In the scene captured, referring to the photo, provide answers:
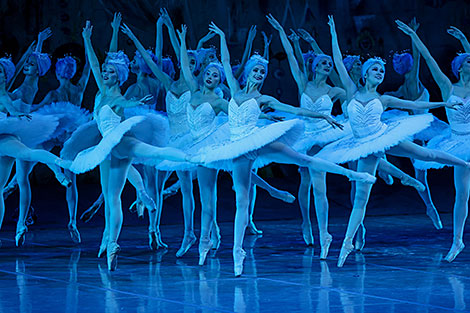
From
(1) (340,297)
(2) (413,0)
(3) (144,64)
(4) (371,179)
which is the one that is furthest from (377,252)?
(2) (413,0)

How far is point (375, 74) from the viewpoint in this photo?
6.53 m

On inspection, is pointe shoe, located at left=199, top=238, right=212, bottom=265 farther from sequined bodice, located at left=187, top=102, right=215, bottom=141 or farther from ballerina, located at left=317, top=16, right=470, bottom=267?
ballerina, located at left=317, top=16, right=470, bottom=267

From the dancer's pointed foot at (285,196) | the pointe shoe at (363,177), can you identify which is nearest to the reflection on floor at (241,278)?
the dancer's pointed foot at (285,196)

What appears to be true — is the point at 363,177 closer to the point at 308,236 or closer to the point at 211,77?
the point at 211,77

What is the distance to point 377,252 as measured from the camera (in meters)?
7.32

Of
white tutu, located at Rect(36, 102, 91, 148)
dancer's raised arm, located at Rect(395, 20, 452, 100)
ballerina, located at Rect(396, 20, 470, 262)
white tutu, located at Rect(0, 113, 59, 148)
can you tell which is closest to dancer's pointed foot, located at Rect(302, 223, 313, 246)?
ballerina, located at Rect(396, 20, 470, 262)

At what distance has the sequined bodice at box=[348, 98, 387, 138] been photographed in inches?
255

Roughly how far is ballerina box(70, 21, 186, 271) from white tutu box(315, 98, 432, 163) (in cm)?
123

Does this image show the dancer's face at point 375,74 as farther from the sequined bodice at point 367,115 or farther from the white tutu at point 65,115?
the white tutu at point 65,115

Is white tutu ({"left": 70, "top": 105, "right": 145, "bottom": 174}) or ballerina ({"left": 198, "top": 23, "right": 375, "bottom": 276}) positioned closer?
ballerina ({"left": 198, "top": 23, "right": 375, "bottom": 276})

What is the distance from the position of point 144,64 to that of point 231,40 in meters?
5.15

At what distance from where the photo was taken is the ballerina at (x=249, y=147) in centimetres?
594

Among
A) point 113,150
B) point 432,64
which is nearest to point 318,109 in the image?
point 432,64

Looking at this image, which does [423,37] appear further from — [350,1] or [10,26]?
[10,26]
